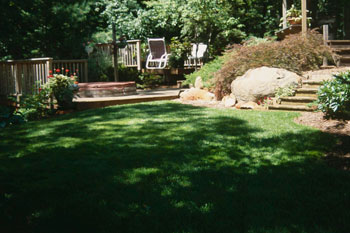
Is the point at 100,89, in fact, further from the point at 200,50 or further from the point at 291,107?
the point at 291,107

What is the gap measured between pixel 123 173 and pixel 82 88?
250 inches

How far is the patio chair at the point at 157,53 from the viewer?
13.1m

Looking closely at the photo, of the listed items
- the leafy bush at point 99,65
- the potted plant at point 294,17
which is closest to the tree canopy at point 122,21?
the leafy bush at point 99,65

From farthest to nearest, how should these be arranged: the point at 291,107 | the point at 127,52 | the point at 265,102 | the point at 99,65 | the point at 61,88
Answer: the point at 127,52
the point at 99,65
the point at 61,88
the point at 265,102
the point at 291,107

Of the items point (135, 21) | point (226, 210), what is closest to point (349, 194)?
point (226, 210)

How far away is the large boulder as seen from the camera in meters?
8.04

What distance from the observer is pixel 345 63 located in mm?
10414

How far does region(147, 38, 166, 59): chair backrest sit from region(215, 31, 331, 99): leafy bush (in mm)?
4189

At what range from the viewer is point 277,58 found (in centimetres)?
894

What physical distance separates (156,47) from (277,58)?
17.7ft

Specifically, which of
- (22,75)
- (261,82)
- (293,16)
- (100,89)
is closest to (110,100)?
(100,89)

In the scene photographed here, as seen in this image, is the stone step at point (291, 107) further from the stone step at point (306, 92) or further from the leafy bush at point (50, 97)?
the leafy bush at point (50, 97)

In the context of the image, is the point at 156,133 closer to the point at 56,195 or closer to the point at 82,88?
the point at 56,195

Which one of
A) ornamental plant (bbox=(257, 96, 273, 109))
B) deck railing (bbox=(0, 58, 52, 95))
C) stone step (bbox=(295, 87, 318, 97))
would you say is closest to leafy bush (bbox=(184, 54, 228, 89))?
ornamental plant (bbox=(257, 96, 273, 109))
